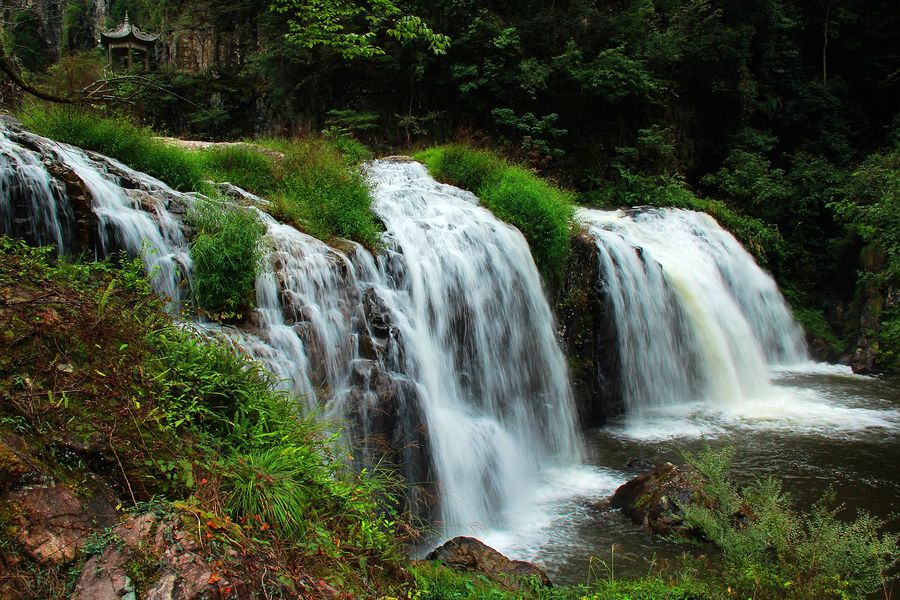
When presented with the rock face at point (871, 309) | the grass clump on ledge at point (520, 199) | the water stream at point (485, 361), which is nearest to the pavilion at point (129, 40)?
the grass clump on ledge at point (520, 199)

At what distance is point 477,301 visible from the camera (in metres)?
8.70

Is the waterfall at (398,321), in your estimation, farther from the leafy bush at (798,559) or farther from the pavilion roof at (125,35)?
the pavilion roof at (125,35)

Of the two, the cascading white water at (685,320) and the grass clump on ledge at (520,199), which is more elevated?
the grass clump on ledge at (520,199)

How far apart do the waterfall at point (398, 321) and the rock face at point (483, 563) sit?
1054mm

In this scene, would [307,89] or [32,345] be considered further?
[307,89]

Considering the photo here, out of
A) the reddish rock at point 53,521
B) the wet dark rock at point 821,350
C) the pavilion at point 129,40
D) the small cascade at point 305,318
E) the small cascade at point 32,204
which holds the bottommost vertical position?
the wet dark rock at point 821,350

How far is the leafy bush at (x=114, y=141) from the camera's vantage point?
24.7 ft

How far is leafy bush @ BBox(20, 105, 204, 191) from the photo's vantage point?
296 inches

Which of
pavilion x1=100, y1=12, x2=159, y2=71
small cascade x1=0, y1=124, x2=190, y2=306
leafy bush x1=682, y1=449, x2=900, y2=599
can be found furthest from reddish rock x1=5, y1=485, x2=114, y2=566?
pavilion x1=100, y1=12, x2=159, y2=71

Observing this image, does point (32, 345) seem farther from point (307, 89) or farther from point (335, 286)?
point (307, 89)

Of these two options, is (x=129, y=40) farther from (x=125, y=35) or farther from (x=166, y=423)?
(x=166, y=423)

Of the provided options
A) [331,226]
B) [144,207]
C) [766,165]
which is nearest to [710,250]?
[766,165]

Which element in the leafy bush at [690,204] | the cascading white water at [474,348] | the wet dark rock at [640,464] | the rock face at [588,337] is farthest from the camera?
the leafy bush at [690,204]

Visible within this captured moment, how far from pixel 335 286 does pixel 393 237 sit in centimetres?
180
